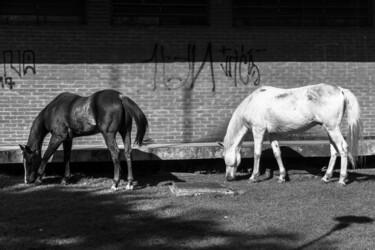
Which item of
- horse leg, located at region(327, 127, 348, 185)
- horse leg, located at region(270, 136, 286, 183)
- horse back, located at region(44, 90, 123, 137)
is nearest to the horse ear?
horse back, located at region(44, 90, 123, 137)

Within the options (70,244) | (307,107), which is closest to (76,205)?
(70,244)

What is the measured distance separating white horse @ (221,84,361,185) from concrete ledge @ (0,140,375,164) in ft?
2.48

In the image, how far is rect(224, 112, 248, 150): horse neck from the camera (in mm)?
11883

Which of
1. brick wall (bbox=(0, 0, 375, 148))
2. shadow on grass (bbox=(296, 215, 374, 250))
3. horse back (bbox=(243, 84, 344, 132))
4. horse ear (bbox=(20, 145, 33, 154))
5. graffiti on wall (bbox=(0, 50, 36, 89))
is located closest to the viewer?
shadow on grass (bbox=(296, 215, 374, 250))

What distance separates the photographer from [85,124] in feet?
35.9

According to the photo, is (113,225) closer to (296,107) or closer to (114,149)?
(114,149)

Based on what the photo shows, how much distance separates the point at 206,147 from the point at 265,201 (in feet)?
10.3

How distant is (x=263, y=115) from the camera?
11539 millimetres

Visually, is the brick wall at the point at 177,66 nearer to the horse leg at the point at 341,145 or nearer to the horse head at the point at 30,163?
the horse head at the point at 30,163

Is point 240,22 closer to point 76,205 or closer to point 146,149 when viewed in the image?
point 146,149

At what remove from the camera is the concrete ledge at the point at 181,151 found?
39.9ft

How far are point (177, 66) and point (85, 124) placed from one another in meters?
3.33

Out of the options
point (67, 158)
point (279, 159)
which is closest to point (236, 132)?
point (279, 159)

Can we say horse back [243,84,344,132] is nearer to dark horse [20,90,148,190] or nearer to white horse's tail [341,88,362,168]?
white horse's tail [341,88,362,168]
